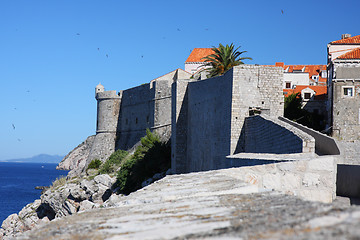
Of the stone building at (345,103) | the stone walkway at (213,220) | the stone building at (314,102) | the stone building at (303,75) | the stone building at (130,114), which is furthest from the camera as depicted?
the stone building at (303,75)

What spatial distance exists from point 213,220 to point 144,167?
1048 inches

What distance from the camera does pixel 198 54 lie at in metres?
61.2

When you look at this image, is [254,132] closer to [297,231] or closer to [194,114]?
[194,114]

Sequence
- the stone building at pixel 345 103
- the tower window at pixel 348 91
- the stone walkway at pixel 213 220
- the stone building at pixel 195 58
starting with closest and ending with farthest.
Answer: the stone walkway at pixel 213 220, the stone building at pixel 345 103, the tower window at pixel 348 91, the stone building at pixel 195 58

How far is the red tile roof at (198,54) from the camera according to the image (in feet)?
198

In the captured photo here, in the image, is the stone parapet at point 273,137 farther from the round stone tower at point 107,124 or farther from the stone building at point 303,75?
the round stone tower at point 107,124

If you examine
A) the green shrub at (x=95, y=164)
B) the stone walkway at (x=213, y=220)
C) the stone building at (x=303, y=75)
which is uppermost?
the stone building at (x=303, y=75)

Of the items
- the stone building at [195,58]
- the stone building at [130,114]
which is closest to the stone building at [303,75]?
the stone building at [130,114]

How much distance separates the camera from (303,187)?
516 centimetres

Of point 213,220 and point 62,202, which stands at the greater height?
point 213,220

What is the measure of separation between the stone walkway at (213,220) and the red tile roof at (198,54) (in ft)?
188

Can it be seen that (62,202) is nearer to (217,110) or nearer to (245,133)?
(217,110)

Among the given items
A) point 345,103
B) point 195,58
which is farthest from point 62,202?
point 195,58

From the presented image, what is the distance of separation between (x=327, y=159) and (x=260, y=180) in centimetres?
91
